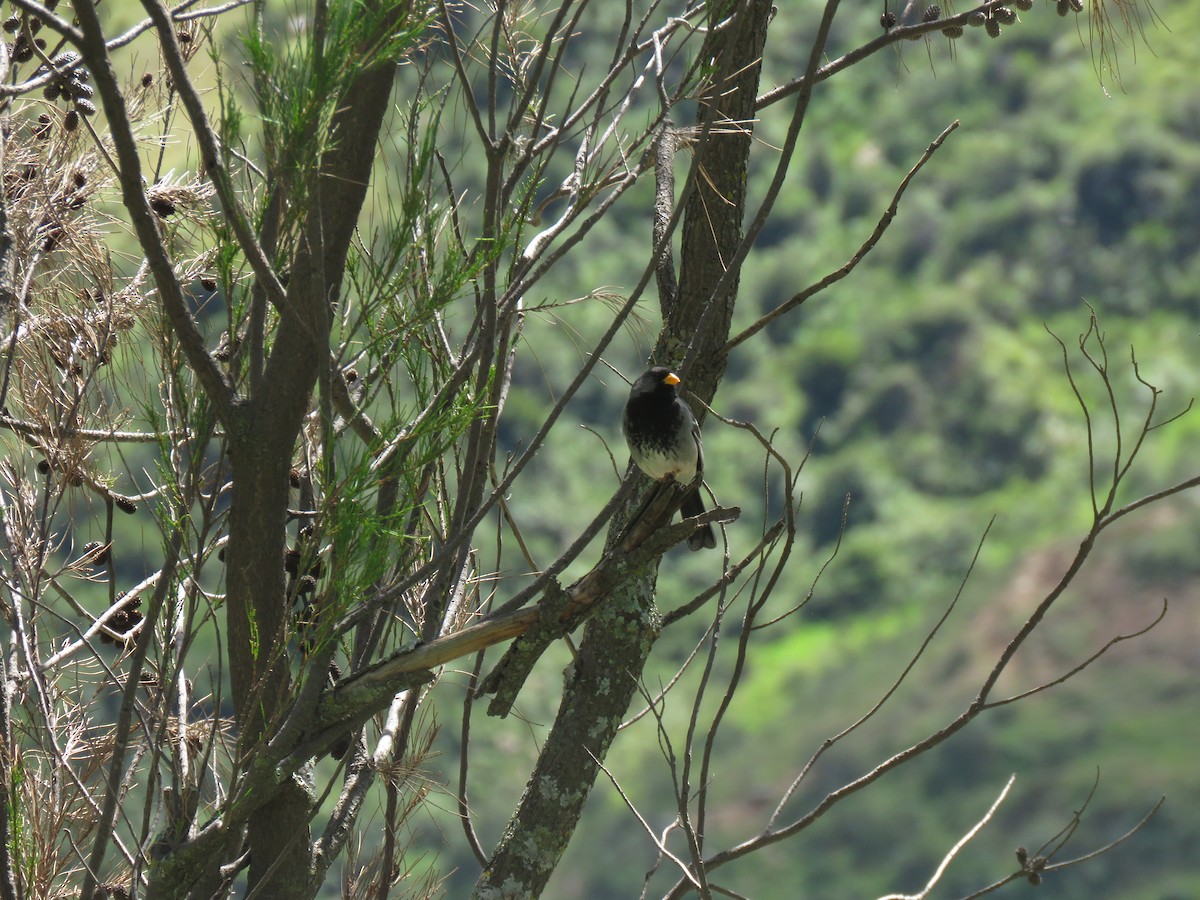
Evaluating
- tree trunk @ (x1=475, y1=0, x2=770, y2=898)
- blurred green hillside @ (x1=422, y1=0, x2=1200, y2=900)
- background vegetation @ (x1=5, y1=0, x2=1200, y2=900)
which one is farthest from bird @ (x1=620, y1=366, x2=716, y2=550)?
background vegetation @ (x1=5, y1=0, x2=1200, y2=900)

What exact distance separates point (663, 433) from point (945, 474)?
30126 mm

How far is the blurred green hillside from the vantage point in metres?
24.2

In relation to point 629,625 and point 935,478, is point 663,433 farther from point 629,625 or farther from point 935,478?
point 935,478

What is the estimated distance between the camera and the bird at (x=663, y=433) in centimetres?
311

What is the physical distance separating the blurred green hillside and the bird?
56.1 feet

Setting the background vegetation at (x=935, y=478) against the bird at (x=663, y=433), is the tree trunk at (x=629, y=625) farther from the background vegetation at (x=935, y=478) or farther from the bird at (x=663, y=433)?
the background vegetation at (x=935, y=478)

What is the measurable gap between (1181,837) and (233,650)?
23.1m

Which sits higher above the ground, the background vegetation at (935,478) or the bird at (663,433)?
the background vegetation at (935,478)

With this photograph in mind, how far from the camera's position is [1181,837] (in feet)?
71.3

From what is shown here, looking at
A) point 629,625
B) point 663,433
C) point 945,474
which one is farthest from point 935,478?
point 629,625

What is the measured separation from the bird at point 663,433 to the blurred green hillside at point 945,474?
17.1 m

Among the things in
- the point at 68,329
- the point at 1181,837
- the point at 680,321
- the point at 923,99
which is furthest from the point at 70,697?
the point at 923,99

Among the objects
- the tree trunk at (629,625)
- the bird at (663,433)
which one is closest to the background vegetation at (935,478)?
the bird at (663,433)

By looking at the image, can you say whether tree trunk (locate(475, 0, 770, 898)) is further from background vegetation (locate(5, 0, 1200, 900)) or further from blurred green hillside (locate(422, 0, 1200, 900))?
background vegetation (locate(5, 0, 1200, 900))
